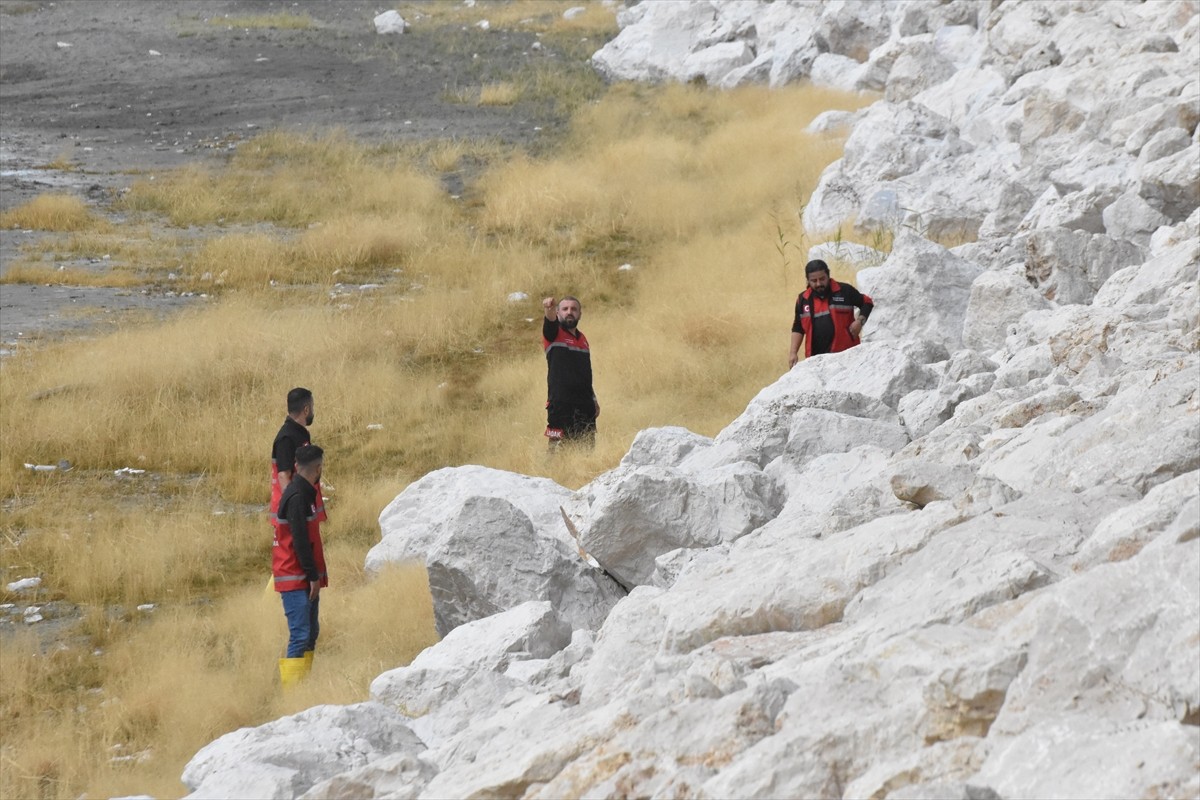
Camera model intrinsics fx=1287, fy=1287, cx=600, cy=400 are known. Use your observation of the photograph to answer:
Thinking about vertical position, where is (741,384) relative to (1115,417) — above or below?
below

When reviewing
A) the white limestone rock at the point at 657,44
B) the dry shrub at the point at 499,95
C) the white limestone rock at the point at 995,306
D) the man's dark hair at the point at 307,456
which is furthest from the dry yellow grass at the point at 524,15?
the man's dark hair at the point at 307,456

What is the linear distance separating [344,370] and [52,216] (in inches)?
301

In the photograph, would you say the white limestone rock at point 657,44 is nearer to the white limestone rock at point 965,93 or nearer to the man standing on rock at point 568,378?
the white limestone rock at point 965,93

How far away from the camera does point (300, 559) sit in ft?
20.6

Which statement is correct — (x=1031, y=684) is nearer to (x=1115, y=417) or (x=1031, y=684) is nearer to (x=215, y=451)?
(x=1115, y=417)

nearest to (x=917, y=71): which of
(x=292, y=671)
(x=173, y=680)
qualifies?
(x=292, y=671)

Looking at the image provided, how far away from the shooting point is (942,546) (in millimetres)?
3738

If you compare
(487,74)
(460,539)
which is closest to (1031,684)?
(460,539)

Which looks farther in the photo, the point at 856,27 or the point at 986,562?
the point at 856,27

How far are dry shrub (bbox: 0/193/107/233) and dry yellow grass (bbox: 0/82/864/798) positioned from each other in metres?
0.85

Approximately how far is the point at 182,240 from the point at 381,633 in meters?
11.1

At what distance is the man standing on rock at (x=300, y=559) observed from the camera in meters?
6.27

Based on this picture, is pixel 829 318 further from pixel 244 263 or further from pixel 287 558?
pixel 244 263

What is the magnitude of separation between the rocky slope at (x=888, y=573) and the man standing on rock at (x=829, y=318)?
0.41 metres
